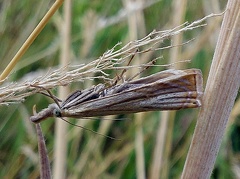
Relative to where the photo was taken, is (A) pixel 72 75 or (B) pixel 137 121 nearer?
(A) pixel 72 75

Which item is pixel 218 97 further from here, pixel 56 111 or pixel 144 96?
pixel 56 111

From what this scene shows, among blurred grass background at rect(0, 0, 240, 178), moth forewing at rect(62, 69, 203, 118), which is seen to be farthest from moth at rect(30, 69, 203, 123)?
blurred grass background at rect(0, 0, 240, 178)

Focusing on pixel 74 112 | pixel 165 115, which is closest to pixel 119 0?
pixel 165 115

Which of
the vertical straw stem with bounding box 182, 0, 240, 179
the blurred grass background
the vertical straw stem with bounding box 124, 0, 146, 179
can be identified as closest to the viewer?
the vertical straw stem with bounding box 182, 0, 240, 179

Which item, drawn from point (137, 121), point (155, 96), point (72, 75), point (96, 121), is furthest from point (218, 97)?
point (96, 121)

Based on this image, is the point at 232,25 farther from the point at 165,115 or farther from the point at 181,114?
the point at 181,114

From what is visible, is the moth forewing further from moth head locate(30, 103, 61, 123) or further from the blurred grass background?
the blurred grass background
